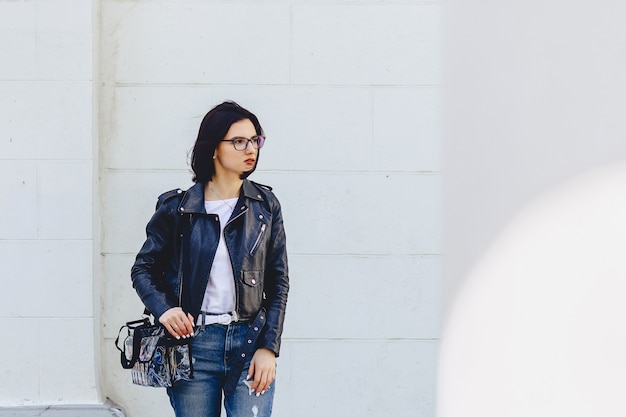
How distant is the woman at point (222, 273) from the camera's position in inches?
121

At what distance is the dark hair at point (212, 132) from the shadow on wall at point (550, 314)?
195 centimetres

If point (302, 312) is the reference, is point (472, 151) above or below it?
above

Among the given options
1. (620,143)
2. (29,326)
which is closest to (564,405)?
(620,143)

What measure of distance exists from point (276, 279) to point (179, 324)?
44cm

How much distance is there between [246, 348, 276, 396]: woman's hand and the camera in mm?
3072

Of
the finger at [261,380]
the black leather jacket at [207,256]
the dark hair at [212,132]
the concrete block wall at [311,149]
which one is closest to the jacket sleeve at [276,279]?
the black leather jacket at [207,256]

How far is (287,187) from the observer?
463cm

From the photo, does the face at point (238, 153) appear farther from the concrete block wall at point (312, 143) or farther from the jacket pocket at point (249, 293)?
the concrete block wall at point (312, 143)

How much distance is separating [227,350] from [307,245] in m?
1.64

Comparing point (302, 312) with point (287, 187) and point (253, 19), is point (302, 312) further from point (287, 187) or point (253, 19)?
point (253, 19)

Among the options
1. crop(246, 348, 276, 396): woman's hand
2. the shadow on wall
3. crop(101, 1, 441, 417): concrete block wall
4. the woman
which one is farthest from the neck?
the shadow on wall

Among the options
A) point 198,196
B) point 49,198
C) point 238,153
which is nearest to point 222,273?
point 198,196

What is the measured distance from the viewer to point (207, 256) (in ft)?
10.1

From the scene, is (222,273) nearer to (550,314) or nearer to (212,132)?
(212,132)
